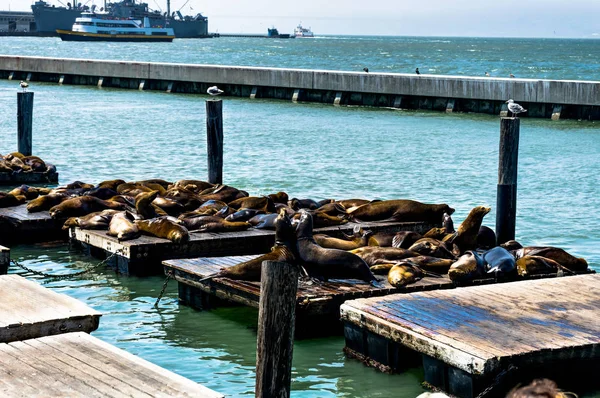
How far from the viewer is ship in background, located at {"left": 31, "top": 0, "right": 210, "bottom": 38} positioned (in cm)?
12269

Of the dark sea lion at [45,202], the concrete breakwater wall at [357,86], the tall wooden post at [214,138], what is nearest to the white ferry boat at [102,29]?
the concrete breakwater wall at [357,86]

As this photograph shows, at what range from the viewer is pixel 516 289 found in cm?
673

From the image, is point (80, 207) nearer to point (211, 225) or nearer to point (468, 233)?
point (211, 225)

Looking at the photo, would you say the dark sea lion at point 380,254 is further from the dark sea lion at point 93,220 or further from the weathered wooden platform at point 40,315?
the dark sea lion at point 93,220

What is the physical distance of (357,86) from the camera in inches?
1093

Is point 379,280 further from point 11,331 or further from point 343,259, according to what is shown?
point 11,331

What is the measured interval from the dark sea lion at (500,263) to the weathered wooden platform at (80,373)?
320 cm

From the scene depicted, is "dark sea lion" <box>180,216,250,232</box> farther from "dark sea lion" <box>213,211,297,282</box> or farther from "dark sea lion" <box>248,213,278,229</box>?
"dark sea lion" <box>213,211,297,282</box>

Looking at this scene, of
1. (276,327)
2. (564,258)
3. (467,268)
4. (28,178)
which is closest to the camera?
(276,327)

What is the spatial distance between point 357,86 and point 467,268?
2081 cm

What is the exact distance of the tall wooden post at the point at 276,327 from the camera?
4.46 meters

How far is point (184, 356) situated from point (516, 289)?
7.22 ft

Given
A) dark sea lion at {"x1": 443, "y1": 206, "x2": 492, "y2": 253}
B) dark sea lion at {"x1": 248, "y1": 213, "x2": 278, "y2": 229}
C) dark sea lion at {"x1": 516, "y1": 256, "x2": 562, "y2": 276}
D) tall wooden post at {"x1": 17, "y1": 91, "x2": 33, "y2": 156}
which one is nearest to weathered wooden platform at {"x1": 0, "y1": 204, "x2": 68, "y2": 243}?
dark sea lion at {"x1": 248, "y1": 213, "x2": 278, "y2": 229}

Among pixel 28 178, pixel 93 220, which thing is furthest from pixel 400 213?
pixel 28 178
